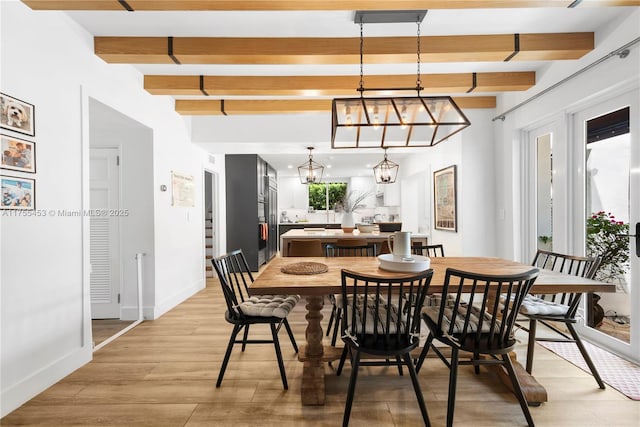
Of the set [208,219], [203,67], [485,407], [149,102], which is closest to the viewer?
[485,407]

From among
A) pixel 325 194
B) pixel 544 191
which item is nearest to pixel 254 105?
pixel 544 191

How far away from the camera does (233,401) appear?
1955 millimetres

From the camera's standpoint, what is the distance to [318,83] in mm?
3270

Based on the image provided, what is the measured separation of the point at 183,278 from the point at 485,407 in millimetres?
3599

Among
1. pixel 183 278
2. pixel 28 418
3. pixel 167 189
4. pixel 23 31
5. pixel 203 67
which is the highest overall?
pixel 203 67

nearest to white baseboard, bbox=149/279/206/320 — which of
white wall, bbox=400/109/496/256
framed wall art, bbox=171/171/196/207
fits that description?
framed wall art, bbox=171/171/196/207

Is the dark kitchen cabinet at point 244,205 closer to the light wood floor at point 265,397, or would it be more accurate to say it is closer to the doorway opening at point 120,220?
the doorway opening at point 120,220

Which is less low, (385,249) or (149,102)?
(149,102)

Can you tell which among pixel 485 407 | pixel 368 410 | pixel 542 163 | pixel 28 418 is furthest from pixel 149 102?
pixel 542 163

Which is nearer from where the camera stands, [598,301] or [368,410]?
[368,410]

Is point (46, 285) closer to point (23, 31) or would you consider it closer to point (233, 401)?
point (233, 401)

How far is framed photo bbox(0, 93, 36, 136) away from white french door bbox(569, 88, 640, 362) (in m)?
4.08

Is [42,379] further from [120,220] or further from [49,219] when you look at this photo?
[120,220]

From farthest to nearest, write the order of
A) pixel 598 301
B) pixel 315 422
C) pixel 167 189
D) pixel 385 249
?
1. pixel 385 249
2. pixel 167 189
3. pixel 598 301
4. pixel 315 422
